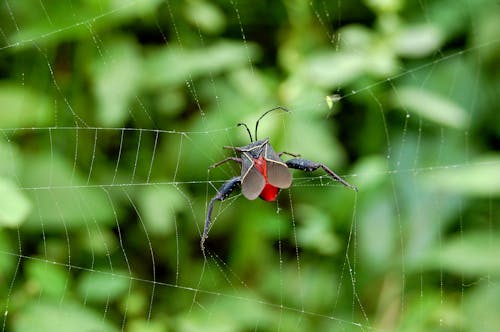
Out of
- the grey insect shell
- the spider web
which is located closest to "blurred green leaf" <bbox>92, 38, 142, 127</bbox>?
the spider web

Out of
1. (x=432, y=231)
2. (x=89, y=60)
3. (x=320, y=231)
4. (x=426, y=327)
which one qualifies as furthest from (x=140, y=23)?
(x=426, y=327)

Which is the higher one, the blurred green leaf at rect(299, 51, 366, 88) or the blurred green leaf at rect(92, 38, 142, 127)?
the blurred green leaf at rect(92, 38, 142, 127)

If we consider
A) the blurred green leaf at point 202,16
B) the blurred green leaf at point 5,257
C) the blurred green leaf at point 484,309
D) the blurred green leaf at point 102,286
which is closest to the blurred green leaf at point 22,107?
the blurred green leaf at point 5,257

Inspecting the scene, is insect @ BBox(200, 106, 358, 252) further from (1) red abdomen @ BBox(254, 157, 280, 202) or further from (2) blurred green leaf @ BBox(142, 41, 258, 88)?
(2) blurred green leaf @ BBox(142, 41, 258, 88)

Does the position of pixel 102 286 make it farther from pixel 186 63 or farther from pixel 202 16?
pixel 202 16

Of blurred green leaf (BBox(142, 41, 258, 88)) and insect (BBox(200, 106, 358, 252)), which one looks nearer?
insect (BBox(200, 106, 358, 252))

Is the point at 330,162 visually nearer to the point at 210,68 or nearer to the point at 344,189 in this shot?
the point at 344,189
